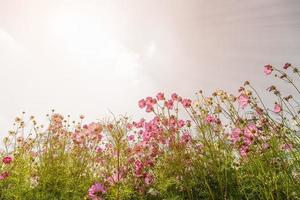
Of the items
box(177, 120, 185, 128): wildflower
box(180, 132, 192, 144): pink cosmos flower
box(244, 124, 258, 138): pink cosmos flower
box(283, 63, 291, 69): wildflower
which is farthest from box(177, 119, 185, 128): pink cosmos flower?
box(283, 63, 291, 69): wildflower

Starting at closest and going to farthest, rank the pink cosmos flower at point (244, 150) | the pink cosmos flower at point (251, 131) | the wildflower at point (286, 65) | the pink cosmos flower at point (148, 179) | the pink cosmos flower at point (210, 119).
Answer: the pink cosmos flower at point (251, 131) → the pink cosmos flower at point (244, 150) → the wildflower at point (286, 65) → the pink cosmos flower at point (210, 119) → the pink cosmos flower at point (148, 179)

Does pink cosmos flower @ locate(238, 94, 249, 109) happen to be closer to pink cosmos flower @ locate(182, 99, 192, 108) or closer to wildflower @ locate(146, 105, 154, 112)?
pink cosmos flower @ locate(182, 99, 192, 108)

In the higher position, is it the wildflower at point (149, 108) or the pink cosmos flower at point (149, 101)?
the pink cosmos flower at point (149, 101)

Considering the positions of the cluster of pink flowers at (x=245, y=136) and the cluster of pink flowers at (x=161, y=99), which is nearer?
the cluster of pink flowers at (x=245, y=136)

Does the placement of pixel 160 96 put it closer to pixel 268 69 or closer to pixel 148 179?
pixel 148 179

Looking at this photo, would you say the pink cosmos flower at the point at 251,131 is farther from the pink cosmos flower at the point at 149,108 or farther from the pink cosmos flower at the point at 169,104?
the pink cosmos flower at the point at 149,108

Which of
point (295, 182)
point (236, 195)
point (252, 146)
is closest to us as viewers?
point (295, 182)

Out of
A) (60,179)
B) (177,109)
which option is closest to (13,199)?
(60,179)

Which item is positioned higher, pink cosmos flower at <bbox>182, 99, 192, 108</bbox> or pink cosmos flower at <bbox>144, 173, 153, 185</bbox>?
pink cosmos flower at <bbox>182, 99, 192, 108</bbox>

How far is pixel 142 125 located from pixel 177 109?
0.91 meters

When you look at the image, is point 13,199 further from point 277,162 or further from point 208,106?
point 277,162

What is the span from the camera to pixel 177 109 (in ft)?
18.5

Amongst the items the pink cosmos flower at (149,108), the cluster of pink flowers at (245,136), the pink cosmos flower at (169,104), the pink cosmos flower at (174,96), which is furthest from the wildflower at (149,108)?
the cluster of pink flowers at (245,136)

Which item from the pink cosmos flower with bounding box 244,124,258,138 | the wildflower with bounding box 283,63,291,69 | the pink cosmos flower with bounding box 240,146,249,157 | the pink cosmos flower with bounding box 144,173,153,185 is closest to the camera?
the pink cosmos flower with bounding box 244,124,258,138
